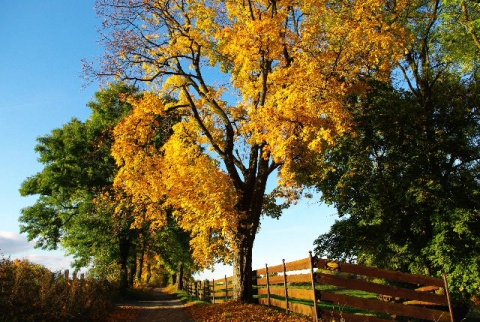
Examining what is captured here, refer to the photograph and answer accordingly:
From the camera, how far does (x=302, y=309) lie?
40.0ft

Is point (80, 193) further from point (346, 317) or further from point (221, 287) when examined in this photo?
point (346, 317)

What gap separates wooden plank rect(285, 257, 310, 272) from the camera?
1150 cm

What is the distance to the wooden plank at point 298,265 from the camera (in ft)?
37.7

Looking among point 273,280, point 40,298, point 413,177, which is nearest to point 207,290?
point 273,280

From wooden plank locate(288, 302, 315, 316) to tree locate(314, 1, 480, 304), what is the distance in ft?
24.4

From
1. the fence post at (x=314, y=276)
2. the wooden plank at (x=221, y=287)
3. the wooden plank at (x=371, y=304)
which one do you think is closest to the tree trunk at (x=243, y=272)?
the fence post at (x=314, y=276)

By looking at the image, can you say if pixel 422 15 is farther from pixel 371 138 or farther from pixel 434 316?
pixel 434 316

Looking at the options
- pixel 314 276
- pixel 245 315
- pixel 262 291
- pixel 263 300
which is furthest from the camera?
pixel 262 291

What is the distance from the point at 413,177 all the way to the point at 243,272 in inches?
349

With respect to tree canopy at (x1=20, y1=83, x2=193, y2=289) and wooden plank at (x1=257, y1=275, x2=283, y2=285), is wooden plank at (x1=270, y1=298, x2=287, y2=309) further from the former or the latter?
tree canopy at (x1=20, y1=83, x2=193, y2=289)

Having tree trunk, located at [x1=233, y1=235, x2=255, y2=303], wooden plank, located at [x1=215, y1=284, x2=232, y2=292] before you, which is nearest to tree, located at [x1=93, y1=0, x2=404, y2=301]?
tree trunk, located at [x1=233, y1=235, x2=255, y2=303]

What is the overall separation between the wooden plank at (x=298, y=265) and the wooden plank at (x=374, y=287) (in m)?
0.52

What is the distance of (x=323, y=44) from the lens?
15602mm

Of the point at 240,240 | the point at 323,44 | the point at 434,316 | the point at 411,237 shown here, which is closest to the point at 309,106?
the point at 323,44
